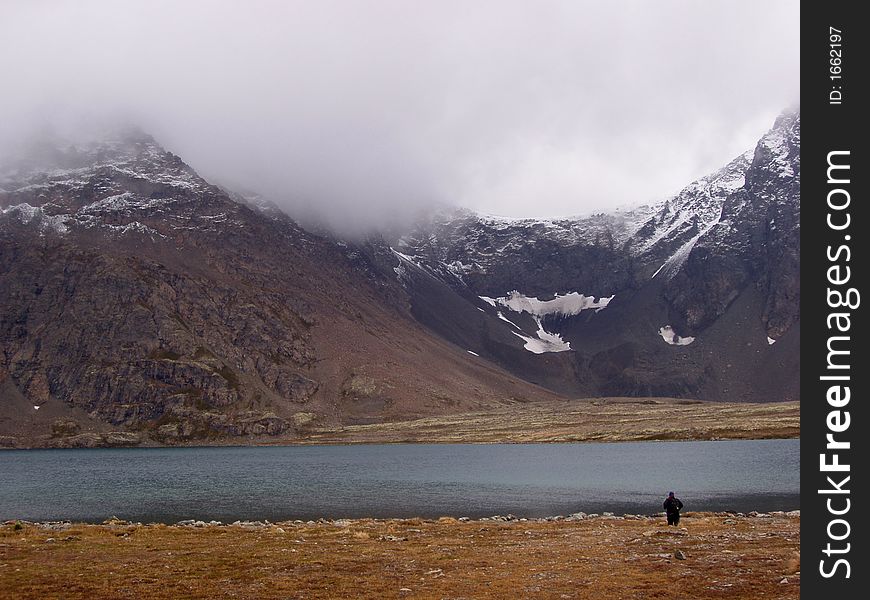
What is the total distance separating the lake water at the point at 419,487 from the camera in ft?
234

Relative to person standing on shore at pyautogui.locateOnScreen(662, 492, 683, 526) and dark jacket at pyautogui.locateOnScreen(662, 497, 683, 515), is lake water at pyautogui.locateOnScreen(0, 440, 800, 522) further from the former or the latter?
dark jacket at pyautogui.locateOnScreen(662, 497, 683, 515)

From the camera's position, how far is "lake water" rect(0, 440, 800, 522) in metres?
71.2

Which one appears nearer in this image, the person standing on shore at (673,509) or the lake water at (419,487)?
the person standing on shore at (673,509)

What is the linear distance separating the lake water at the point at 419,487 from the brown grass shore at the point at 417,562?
23682 millimetres

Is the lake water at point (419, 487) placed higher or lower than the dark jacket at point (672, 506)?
lower

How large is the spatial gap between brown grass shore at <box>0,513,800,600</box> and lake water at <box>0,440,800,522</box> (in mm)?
23682

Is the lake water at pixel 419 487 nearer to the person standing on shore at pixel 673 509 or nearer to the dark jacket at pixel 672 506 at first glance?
the person standing on shore at pixel 673 509
